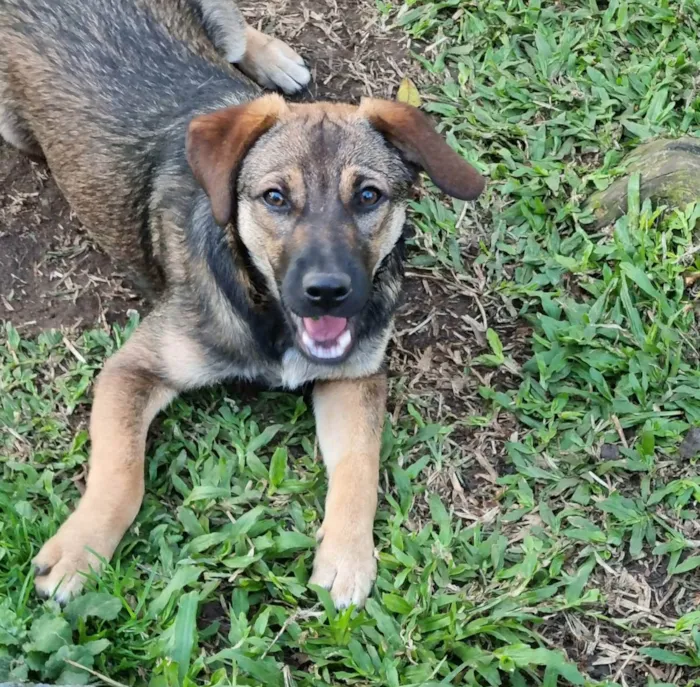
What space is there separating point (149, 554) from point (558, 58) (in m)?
3.82

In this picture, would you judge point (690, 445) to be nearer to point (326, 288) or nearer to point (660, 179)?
point (660, 179)

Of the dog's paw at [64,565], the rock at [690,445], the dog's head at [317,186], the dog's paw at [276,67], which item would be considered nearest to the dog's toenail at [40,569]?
the dog's paw at [64,565]

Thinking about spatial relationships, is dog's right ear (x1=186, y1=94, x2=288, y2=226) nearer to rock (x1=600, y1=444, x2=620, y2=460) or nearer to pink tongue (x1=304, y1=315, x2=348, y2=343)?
pink tongue (x1=304, y1=315, x2=348, y2=343)

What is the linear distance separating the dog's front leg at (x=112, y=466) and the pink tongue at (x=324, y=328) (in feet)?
2.37

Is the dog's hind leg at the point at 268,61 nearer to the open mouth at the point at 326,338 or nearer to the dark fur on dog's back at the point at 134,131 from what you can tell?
the dark fur on dog's back at the point at 134,131

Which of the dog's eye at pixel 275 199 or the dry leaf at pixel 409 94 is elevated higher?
the dog's eye at pixel 275 199

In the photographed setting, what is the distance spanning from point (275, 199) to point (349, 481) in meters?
1.22

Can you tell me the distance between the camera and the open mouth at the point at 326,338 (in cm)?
368

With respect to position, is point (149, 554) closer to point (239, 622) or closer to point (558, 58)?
point (239, 622)

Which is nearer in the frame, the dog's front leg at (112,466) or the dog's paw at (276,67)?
the dog's front leg at (112,466)

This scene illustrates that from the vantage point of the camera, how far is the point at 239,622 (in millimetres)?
3346

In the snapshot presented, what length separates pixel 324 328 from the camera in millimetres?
3709

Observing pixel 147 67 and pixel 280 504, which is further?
pixel 147 67

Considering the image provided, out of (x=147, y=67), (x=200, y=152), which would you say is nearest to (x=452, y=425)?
(x=200, y=152)
